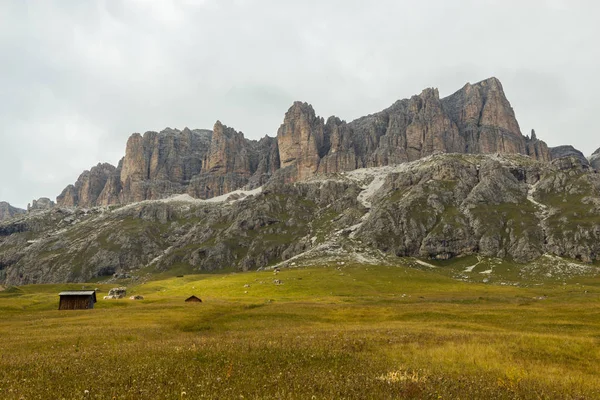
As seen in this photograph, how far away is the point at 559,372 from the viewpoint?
62.2 feet

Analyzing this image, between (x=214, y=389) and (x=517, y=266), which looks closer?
(x=214, y=389)

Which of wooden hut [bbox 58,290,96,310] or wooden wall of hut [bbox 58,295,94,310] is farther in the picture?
wooden hut [bbox 58,290,96,310]

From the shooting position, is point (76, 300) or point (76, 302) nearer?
point (76, 302)

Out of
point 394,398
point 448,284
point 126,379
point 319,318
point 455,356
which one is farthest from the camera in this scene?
point 448,284

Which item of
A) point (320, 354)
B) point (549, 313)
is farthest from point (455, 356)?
point (549, 313)

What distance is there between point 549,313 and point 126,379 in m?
62.7

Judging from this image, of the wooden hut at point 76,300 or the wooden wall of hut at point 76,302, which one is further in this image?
the wooden hut at point 76,300

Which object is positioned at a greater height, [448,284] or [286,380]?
[286,380]

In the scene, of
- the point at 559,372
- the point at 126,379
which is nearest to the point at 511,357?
the point at 559,372

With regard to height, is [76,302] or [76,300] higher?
[76,300]

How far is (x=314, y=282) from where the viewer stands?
14200cm

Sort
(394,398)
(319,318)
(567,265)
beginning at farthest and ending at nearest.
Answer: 1. (567,265)
2. (319,318)
3. (394,398)

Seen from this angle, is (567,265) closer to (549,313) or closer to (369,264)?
(369,264)

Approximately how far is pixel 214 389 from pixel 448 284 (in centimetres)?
14496
